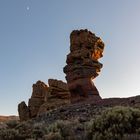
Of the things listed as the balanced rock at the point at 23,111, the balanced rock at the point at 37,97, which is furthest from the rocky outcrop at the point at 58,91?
the balanced rock at the point at 23,111

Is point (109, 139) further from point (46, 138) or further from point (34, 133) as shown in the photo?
point (34, 133)

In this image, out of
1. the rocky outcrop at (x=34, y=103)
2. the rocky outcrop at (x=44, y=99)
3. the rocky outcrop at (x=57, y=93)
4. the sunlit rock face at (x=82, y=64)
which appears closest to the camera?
the sunlit rock face at (x=82, y=64)

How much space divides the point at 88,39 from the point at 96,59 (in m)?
3.51

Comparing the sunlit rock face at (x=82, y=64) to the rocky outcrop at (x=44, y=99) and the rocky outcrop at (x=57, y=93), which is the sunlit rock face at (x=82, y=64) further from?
the rocky outcrop at (x=57, y=93)

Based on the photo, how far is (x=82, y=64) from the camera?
163ft

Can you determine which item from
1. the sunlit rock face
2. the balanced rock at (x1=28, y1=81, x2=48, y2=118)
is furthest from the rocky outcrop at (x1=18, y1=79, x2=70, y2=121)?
the sunlit rock face

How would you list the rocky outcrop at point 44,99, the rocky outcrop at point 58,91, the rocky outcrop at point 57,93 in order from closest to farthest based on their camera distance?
the rocky outcrop at point 44,99 < the rocky outcrop at point 57,93 < the rocky outcrop at point 58,91

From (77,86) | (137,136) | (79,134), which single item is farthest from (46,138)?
(77,86)

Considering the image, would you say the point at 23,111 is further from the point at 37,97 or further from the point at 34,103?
the point at 37,97

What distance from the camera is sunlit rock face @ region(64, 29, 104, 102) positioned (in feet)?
161

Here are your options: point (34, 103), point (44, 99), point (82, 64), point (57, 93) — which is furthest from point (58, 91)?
point (82, 64)

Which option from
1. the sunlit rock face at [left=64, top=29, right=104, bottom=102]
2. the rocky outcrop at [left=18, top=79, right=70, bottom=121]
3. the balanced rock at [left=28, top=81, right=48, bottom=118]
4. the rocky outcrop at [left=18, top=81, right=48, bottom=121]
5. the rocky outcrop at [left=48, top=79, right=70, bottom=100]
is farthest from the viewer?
the balanced rock at [left=28, top=81, right=48, bottom=118]

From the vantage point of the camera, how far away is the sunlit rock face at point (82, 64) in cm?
4900

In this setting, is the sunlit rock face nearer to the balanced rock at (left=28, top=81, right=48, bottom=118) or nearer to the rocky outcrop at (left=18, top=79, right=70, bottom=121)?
the rocky outcrop at (left=18, top=79, right=70, bottom=121)
